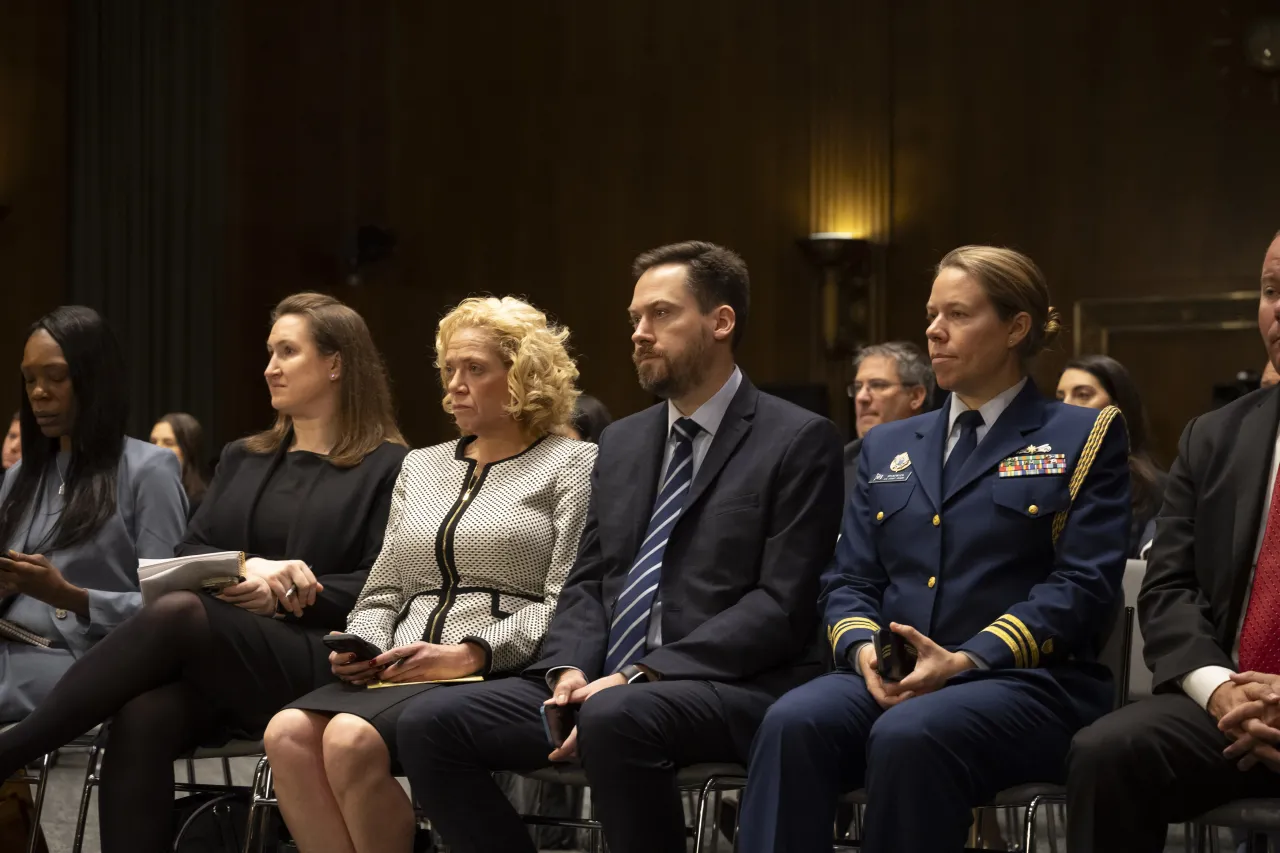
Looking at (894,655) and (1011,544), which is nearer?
(894,655)

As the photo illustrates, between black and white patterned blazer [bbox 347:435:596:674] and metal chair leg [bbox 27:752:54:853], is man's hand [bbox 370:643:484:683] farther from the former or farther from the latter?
metal chair leg [bbox 27:752:54:853]

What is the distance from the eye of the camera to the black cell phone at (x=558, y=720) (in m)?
3.11

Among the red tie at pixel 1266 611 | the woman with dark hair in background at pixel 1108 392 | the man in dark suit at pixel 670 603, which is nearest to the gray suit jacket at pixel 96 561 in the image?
the man in dark suit at pixel 670 603

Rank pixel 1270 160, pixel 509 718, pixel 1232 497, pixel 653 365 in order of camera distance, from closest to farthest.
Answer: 1. pixel 1232 497
2. pixel 509 718
3. pixel 653 365
4. pixel 1270 160

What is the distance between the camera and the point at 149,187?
29.1 feet

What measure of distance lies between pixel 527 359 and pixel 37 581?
1256 millimetres

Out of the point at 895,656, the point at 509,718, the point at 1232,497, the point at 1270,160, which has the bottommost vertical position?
the point at 509,718

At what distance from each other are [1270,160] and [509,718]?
5804 mm

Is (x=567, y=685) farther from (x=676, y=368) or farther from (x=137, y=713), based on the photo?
(x=137, y=713)

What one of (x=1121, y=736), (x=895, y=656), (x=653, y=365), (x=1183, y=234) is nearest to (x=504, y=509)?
(x=653, y=365)

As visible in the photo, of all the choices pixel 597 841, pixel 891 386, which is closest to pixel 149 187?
pixel 891 386

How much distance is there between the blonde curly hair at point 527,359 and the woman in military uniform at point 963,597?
2.55 feet

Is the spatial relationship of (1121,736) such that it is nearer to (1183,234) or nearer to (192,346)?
(1183,234)

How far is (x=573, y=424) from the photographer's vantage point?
5148 millimetres
